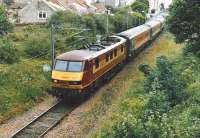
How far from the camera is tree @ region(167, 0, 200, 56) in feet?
89.5

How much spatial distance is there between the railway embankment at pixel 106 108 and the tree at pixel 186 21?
416cm

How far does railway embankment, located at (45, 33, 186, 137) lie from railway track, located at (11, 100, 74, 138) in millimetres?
368

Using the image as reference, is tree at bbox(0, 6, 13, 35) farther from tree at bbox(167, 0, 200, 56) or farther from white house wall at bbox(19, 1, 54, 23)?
tree at bbox(167, 0, 200, 56)

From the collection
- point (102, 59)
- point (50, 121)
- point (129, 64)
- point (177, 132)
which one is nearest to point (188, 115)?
point (177, 132)

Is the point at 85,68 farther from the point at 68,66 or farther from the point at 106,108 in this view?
the point at 106,108

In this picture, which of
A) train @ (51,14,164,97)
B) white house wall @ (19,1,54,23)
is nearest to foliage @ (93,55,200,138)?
train @ (51,14,164,97)

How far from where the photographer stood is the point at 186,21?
27891 millimetres

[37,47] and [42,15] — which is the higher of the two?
[42,15]

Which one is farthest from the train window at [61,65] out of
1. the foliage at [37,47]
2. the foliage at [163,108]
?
the foliage at [37,47]

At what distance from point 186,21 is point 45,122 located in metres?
11.2

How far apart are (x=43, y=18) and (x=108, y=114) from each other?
38.1 meters

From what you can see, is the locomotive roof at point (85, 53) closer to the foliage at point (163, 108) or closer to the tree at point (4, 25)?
the foliage at point (163, 108)

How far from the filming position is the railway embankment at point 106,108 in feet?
63.4

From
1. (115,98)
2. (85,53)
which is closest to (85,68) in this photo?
(85,53)
